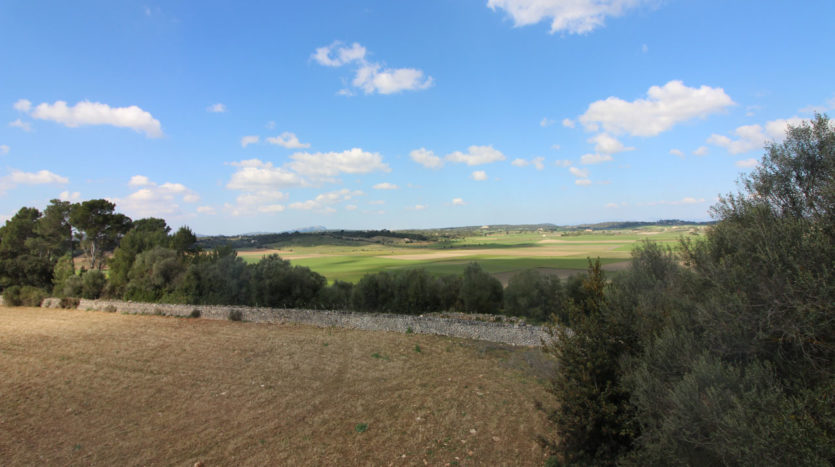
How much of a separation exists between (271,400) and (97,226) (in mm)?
41938

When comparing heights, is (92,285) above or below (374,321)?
A: above

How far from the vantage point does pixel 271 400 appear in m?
11.6

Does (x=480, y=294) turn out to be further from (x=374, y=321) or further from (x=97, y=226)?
(x=97, y=226)

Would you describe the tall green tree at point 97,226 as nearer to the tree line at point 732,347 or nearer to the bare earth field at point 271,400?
the bare earth field at point 271,400

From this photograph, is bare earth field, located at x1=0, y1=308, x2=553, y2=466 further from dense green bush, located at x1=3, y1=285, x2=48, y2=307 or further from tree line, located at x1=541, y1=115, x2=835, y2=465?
dense green bush, located at x1=3, y1=285, x2=48, y2=307

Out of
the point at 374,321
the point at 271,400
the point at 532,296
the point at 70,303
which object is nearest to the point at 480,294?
the point at 532,296

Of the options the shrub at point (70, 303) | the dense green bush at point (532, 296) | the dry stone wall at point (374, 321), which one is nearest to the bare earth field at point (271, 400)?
the dry stone wall at point (374, 321)

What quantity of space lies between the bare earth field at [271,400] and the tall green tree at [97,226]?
23.7 metres

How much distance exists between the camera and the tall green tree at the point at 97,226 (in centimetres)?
3903

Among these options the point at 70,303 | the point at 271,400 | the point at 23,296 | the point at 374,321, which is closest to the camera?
the point at 271,400

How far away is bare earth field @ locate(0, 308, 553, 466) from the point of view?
8.62 metres

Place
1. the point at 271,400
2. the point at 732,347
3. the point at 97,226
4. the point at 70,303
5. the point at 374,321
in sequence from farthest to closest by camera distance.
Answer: the point at 97,226
the point at 70,303
the point at 374,321
the point at 271,400
the point at 732,347

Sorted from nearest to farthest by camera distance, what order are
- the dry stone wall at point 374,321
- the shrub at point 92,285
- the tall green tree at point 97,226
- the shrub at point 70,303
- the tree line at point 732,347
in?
the tree line at point 732,347
the dry stone wall at point 374,321
the shrub at point 70,303
the shrub at point 92,285
the tall green tree at point 97,226

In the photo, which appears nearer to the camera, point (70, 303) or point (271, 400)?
point (271, 400)
